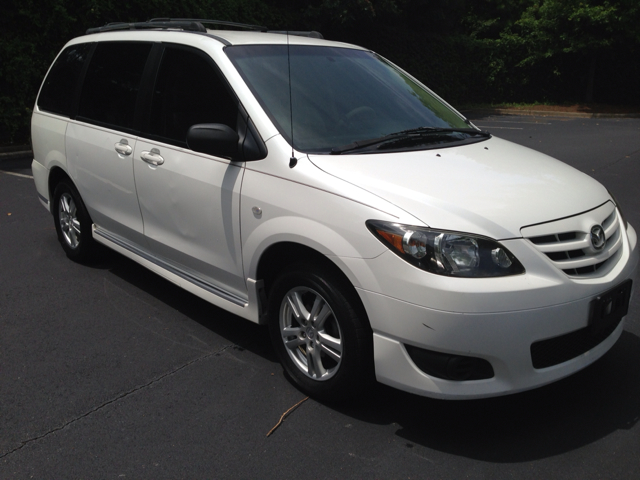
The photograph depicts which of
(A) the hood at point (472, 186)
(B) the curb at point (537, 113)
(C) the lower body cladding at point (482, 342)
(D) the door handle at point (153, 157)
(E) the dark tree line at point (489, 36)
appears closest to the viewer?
(C) the lower body cladding at point (482, 342)

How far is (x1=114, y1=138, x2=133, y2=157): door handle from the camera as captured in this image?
434cm

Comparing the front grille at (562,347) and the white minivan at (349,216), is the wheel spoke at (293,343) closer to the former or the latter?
the white minivan at (349,216)

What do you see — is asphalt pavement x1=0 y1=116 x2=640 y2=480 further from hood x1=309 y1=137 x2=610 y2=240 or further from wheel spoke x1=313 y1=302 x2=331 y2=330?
hood x1=309 y1=137 x2=610 y2=240

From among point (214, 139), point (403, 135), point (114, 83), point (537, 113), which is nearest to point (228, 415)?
point (214, 139)

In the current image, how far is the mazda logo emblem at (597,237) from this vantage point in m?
3.04

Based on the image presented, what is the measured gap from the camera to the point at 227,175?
3572 mm

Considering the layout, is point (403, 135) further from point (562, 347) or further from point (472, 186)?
point (562, 347)

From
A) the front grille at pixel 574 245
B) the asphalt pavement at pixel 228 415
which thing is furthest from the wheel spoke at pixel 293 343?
the front grille at pixel 574 245

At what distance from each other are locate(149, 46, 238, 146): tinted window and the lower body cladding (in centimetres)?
152

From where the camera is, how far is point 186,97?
158 inches

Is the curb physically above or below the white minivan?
below

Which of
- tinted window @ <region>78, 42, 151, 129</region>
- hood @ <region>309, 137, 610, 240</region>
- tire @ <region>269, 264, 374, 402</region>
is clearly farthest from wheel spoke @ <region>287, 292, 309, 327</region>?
tinted window @ <region>78, 42, 151, 129</region>

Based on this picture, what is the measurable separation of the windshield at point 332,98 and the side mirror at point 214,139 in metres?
0.26

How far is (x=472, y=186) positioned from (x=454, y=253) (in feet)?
1.64
